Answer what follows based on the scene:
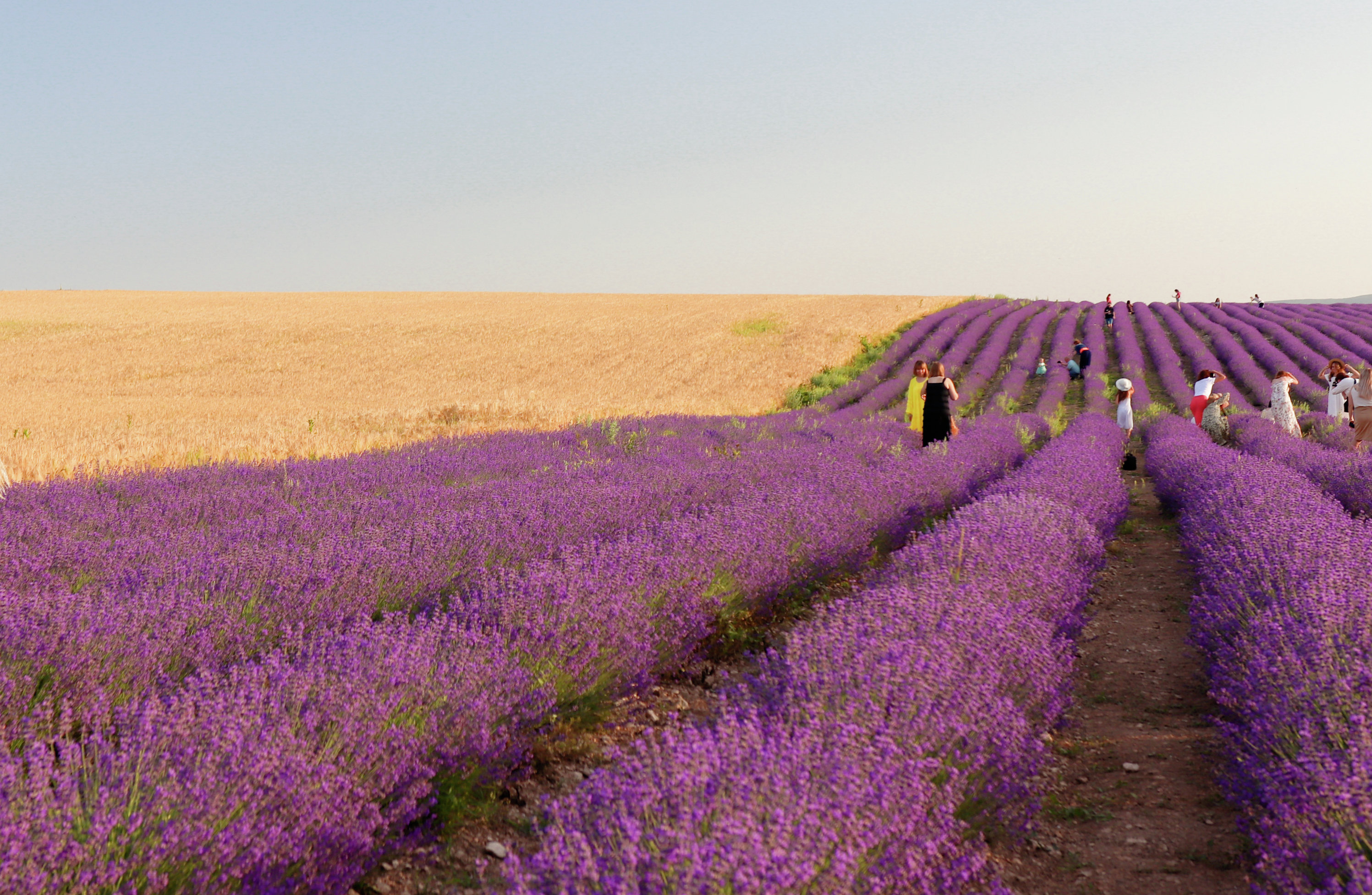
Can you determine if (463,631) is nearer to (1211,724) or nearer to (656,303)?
(1211,724)

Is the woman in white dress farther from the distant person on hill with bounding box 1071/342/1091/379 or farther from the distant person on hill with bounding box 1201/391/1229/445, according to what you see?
the distant person on hill with bounding box 1071/342/1091/379

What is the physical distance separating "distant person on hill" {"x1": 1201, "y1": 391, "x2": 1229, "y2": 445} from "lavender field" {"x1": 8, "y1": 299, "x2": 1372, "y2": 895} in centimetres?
748

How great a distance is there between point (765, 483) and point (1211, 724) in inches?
136

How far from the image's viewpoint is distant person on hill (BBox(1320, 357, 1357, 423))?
1046cm

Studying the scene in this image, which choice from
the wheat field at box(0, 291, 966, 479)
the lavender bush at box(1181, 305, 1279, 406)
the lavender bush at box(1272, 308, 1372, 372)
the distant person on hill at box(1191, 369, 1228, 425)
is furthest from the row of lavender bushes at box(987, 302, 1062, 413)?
the lavender bush at box(1272, 308, 1372, 372)

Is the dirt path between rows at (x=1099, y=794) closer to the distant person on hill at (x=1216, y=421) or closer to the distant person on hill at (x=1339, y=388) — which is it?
the distant person on hill at (x=1339, y=388)

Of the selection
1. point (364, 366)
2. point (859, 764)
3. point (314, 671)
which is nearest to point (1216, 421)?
point (859, 764)

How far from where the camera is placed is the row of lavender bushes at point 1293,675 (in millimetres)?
1936

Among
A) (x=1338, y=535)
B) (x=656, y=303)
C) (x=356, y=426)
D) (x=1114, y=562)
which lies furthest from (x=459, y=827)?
(x=656, y=303)

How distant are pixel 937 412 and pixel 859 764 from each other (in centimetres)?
792

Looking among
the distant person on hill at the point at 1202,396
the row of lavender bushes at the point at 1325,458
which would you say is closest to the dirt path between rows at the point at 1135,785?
the row of lavender bushes at the point at 1325,458

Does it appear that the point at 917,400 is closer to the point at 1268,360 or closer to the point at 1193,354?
the point at 1268,360

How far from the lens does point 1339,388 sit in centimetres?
1030

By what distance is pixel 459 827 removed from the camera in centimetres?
254
